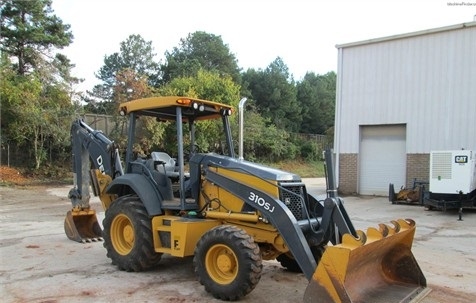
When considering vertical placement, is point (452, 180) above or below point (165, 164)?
below

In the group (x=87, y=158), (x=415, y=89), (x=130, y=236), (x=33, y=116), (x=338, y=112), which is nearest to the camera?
(x=130, y=236)

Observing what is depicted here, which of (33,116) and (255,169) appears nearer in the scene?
(255,169)

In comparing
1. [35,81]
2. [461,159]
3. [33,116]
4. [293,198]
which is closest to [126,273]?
[293,198]

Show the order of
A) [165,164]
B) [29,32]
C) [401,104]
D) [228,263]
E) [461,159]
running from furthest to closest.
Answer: [29,32] → [401,104] → [461,159] → [165,164] → [228,263]

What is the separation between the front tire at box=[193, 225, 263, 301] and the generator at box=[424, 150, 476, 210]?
9.97m

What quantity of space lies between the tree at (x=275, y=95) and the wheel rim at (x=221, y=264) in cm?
4448

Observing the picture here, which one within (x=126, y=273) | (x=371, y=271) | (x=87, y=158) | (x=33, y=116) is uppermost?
(x=33, y=116)

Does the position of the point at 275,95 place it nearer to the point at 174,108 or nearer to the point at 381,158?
the point at 381,158

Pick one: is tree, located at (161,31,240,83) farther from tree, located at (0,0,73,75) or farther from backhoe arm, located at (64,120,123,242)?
backhoe arm, located at (64,120,123,242)

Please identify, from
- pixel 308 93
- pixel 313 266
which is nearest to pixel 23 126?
pixel 313 266

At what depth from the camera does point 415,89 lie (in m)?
16.9

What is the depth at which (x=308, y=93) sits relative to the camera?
57125mm

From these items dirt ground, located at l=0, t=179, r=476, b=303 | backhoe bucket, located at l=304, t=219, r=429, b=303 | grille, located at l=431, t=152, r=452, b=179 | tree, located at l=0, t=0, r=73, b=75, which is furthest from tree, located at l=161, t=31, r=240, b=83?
backhoe bucket, located at l=304, t=219, r=429, b=303

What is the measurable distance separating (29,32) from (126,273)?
24.3 m
